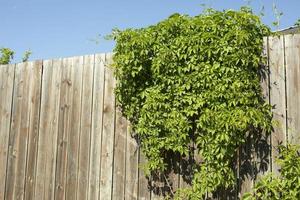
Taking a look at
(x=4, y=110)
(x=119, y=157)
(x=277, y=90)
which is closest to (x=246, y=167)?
(x=277, y=90)

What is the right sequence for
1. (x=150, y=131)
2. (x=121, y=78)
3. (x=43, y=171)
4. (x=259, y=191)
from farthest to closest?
(x=43, y=171) → (x=121, y=78) → (x=150, y=131) → (x=259, y=191)

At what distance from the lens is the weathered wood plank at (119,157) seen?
3893mm

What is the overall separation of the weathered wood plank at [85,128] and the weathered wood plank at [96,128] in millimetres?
46

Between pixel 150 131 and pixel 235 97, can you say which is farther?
pixel 150 131

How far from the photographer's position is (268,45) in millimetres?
3416

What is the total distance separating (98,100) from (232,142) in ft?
4.81

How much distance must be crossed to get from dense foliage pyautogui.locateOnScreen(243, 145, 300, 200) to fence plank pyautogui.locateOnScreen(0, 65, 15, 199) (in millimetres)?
2749

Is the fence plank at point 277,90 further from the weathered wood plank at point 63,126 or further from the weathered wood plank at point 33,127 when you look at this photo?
the weathered wood plank at point 33,127

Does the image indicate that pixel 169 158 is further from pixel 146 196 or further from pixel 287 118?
pixel 287 118

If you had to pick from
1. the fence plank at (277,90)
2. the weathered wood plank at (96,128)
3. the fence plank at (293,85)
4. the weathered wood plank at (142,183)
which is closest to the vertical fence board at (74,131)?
Result: the weathered wood plank at (96,128)

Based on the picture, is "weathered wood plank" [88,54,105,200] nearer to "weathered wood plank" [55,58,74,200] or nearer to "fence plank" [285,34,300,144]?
"weathered wood plank" [55,58,74,200]

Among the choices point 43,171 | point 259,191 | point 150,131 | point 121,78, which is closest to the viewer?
point 259,191

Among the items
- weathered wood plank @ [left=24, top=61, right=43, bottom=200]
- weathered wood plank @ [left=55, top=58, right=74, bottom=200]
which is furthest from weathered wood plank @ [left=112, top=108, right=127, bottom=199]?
weathered wood plank @ [left=24, top=61, right=43, bottom=200]

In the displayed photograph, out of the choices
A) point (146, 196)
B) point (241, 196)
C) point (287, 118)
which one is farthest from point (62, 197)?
point (287, 118)
